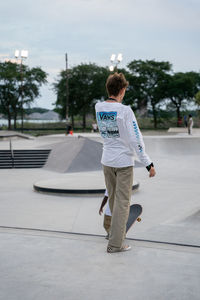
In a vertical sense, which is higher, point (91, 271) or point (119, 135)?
point (119, 135)

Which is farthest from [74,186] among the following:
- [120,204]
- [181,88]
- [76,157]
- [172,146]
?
[181,88]

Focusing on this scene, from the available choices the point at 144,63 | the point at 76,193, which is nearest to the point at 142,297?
the point at 76,193

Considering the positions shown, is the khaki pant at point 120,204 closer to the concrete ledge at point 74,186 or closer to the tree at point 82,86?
the concrete ledge at point 74,186

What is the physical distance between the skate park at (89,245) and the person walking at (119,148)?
35 cm

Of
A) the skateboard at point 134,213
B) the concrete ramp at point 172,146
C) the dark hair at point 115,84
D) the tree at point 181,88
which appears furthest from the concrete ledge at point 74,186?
the tree at point 181,88

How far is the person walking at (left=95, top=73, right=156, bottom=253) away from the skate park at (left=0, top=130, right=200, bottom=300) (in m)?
0.35

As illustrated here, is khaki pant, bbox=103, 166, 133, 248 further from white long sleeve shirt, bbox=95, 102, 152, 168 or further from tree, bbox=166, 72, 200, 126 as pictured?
tree, bbox=166, 72, 200, 126

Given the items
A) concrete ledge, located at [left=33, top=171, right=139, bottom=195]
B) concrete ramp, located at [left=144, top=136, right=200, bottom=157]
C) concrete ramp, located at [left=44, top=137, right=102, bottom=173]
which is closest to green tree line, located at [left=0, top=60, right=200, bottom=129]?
concrete ramp, located at [left=144, top=136, right=200, bottom=157]

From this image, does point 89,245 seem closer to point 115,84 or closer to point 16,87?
point 115,84

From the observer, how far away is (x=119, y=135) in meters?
3.65

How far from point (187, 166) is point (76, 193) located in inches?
237

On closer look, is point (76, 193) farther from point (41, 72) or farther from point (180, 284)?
point (41, 72)

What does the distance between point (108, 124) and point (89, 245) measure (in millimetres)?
1364

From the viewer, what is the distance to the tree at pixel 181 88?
174ft
